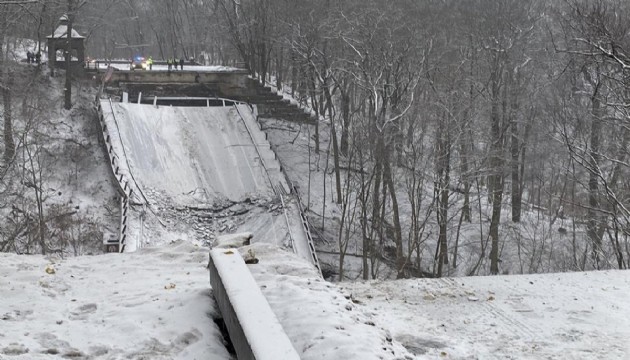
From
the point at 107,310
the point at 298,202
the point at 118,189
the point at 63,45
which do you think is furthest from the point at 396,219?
the point at 63,45

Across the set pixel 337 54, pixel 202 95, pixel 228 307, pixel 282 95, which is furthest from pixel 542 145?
pixel 228 307

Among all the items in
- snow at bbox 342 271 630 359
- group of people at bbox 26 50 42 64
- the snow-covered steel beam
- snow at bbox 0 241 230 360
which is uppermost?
group of people at bbox 26 50 42 64

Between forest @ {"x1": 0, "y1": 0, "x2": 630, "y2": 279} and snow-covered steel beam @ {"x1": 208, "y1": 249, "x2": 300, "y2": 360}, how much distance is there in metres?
13.5

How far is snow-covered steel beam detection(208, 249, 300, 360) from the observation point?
503 centimetres

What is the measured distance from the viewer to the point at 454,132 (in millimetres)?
22859

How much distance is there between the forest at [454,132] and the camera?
22125mm

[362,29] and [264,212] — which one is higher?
[362,29]

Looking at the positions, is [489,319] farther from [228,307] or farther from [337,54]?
[337,54]

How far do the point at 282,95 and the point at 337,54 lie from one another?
8352 mm

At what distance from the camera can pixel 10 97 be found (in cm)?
3112

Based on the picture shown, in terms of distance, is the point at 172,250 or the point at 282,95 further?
the point at 282,95

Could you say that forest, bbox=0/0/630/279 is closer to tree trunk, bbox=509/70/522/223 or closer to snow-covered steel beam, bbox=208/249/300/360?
tree trunk, bbox=509/70/522/223

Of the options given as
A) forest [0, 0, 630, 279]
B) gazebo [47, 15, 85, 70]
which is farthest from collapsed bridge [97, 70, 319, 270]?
gazebo [47, 15, 85, 70]

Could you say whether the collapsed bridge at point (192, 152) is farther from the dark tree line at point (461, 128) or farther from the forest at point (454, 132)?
the dark tree line at point (461, 128)
